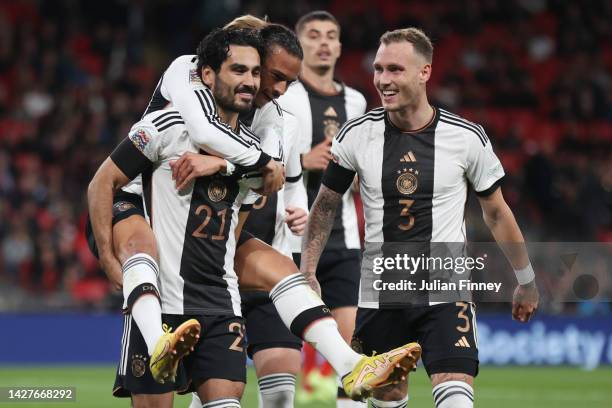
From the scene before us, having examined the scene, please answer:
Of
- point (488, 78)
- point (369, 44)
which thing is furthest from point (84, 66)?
point (488, 78)

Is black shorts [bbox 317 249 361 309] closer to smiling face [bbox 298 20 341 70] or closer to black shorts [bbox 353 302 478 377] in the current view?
smiling face [bbox 298 20 341 70]

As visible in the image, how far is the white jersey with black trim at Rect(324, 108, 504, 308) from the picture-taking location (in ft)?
19.3

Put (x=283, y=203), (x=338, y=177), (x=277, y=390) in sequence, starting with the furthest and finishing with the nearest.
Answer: (x=283, y=203) < (x=277, y=390) < (x=338, y=177)

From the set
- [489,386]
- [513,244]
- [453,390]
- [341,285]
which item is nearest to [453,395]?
[453,390]

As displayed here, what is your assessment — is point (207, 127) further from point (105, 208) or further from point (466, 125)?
point (466, 125)

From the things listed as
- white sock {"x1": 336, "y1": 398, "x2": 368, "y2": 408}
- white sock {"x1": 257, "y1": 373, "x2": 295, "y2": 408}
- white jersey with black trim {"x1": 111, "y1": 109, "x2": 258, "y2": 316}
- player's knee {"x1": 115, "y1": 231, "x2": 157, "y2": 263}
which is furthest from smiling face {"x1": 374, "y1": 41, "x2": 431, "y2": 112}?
white sock {"x1": 336, "y1": 398, "x2": 368, "y2": 408}

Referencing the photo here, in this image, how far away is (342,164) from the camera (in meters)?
6.09

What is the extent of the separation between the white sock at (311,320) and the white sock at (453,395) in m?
0.57

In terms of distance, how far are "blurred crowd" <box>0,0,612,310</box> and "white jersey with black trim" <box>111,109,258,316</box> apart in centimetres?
821

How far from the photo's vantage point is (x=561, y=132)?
60.5 feet

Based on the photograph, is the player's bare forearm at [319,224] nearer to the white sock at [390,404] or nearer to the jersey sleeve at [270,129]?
the jersey sleeve at [270,129]

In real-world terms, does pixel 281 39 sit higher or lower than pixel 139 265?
higher

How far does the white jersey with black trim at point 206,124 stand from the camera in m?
5.33

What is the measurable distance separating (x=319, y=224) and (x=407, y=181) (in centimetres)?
56
